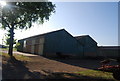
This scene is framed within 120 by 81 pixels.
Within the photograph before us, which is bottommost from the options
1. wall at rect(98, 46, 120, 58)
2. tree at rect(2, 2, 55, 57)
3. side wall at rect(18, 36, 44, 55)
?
wall at rect(98, 46, 120, 58)

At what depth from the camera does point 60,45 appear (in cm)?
3284

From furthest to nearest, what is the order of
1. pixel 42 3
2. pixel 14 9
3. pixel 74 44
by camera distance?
pixel 74 44, pixel 42 3, pixel 14 9

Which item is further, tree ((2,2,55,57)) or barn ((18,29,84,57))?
barn ((18,29,84,57))

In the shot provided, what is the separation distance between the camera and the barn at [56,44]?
3121 cm

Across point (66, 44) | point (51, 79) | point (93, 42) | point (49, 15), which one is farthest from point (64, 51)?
point (51, 79)

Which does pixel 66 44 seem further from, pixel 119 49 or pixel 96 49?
pixel 119 49

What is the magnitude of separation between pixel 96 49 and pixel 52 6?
854 inches

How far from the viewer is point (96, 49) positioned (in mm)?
39219

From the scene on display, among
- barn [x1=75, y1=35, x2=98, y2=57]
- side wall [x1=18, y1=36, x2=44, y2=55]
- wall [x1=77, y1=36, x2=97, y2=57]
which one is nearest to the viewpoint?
side wall [x1=18, y1=36, x2=44, y2=55]

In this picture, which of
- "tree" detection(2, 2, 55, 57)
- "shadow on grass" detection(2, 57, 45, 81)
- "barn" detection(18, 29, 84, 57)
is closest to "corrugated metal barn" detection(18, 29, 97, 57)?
"barn" detection(18, 29, 84, 57)

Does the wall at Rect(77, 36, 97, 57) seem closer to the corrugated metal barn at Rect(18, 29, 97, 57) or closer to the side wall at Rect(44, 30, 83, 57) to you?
the corrugated metal barn at Rect(18, 29, 97, 57)

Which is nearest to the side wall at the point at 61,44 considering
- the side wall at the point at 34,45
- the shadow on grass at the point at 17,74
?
the side wall at the point at 34,45

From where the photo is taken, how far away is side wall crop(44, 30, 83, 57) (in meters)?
31.3

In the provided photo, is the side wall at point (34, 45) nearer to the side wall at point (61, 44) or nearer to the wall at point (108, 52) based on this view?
the side wall at point (61, 44)
